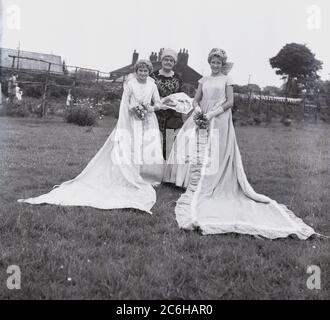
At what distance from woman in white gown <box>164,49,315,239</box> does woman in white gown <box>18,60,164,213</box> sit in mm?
414

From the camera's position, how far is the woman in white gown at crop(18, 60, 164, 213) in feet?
21.5

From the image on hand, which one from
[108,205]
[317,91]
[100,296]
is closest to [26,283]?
[100,296]

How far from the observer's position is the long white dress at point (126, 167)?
6.30 metres

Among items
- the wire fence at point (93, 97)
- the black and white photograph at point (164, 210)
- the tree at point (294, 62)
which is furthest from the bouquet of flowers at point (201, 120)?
the tree at point (294, 62)

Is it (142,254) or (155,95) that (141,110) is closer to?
(155,95)

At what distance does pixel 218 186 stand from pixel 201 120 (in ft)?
3.54

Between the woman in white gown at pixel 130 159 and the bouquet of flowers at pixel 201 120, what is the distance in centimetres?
83

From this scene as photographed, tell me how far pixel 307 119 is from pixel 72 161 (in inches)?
858

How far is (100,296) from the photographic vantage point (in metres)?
3.51

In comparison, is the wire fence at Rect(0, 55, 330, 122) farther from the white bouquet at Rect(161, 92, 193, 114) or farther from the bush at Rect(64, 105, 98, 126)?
the white bouquet at Rect(161, 92, 193, 114)

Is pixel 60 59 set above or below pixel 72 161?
above

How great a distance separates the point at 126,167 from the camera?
7191 mm
